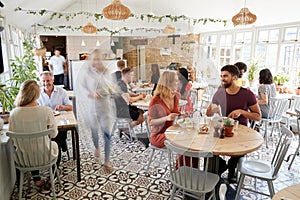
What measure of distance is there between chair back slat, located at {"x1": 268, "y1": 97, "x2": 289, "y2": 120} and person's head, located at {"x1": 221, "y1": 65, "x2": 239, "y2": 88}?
1.54 m

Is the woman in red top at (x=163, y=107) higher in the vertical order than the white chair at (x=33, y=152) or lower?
higher

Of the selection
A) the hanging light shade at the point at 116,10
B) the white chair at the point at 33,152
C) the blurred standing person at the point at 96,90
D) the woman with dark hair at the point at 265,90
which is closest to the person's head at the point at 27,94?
the white chair at the point at 33,152

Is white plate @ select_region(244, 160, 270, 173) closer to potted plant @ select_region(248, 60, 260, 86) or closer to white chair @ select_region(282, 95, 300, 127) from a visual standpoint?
white chair @ select_region(282, 95, 300, 127)

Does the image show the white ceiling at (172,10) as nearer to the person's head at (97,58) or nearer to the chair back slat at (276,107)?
the person's head at (97,58)

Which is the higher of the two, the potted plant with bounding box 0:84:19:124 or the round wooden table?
the potted plant with bounding box 0:84:19:124

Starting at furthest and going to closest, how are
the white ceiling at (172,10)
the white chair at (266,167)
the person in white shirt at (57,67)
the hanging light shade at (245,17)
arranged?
the person in white shirt at (57,67) → the white ceiling at (172,10) → the hanging light shade at (245,17) → the white chair at (266,167)

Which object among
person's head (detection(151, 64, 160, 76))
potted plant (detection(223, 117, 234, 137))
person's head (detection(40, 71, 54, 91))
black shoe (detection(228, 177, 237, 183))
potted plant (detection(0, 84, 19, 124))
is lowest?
black shoe (detection(228, 177, 237, 183))

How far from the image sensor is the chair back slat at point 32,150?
2.08m

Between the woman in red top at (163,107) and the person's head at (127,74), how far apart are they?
0.23 meters

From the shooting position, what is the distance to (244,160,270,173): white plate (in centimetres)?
210

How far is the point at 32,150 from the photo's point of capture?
2109 mm

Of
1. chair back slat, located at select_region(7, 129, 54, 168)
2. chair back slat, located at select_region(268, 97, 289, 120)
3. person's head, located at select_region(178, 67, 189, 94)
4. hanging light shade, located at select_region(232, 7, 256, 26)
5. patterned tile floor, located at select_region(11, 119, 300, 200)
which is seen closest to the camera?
person's head, located at select_region(178, 67, 189, 94)

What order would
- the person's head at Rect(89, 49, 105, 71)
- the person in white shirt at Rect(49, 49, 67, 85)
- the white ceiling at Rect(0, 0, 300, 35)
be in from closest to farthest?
the person's head at Rect(89, 49, 105, 71), the white ceiling at Rect(0, 0, 300, 35), the person in white shirt at Rect(49, 49, 67, 85)

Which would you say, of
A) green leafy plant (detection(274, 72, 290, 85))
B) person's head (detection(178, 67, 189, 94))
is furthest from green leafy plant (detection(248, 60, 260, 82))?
person's head (detection(178, 67, 189, 94))
